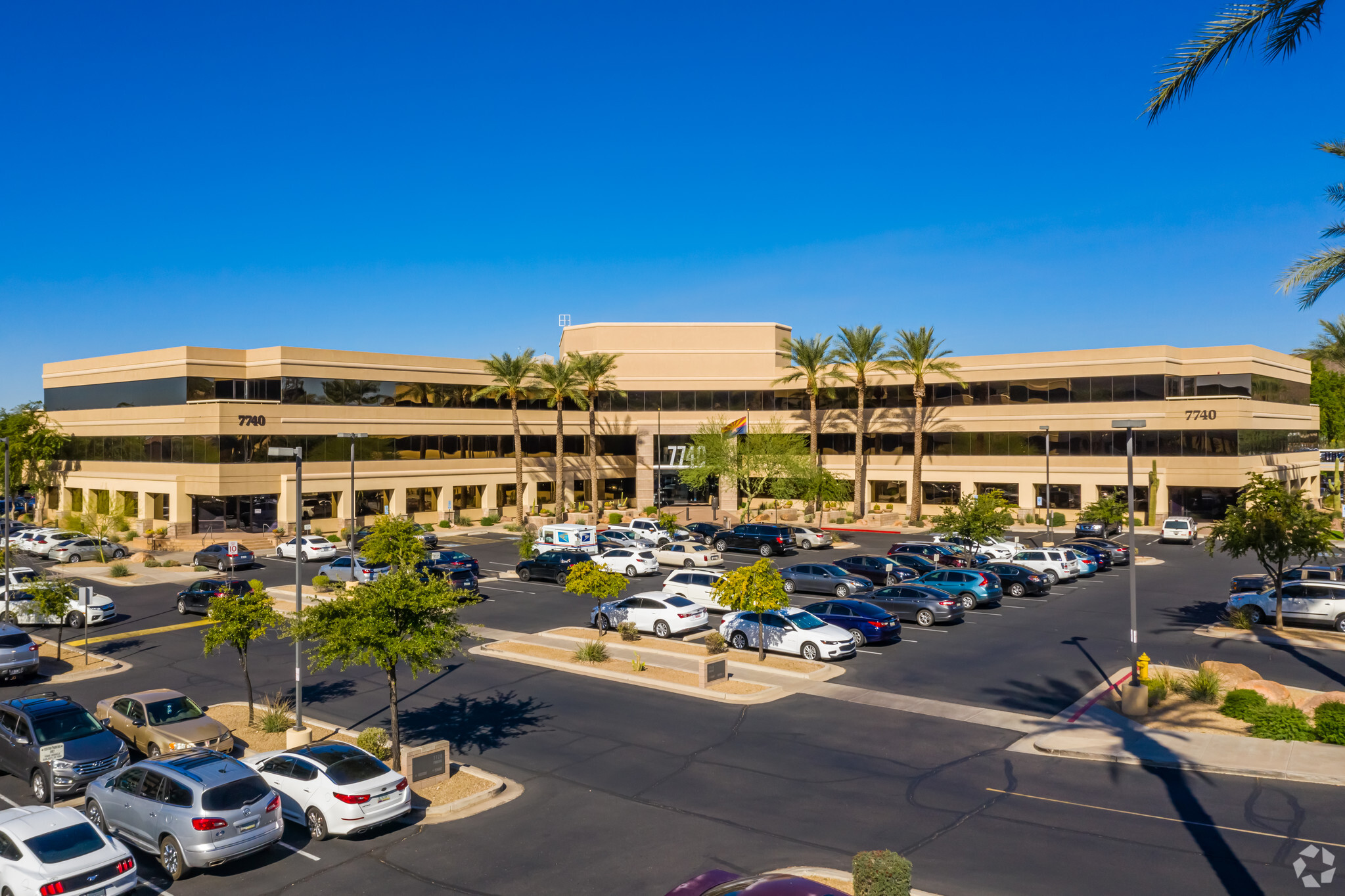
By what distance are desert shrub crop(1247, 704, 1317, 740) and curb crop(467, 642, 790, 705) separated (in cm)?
1068

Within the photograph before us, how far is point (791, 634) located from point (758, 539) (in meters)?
23.5

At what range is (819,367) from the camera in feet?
239

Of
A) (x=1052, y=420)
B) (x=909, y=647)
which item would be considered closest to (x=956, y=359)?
(x=1052, y=420)

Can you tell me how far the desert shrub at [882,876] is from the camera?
432 inches

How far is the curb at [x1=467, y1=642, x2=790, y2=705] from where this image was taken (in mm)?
24281

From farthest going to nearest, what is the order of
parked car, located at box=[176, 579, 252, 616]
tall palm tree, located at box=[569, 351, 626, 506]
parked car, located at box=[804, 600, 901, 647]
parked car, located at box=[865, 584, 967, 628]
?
tall palm tree, located at box=[569, 351, 626, 506]
parked car, located at box=[176, 579, 252, 616]
parked car, located at box=[865, 584, 967, 628]
parked car, located at box=[804, 600, 901, 647]

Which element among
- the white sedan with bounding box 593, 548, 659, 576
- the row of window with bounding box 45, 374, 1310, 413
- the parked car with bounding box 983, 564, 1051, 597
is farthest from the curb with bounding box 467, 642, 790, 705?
the row of window with bounding box 45, 374, 1310, 413

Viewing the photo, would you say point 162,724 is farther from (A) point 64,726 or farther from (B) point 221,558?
(B) point 221,558

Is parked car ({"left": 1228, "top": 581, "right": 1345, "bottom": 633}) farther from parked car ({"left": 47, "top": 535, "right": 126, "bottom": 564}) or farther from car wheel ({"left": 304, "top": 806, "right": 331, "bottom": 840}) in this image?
parked car ({"left": 47, "top": 535, "right": 126, "bottom": 564})

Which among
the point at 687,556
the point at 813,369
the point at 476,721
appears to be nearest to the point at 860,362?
the point at 813,369

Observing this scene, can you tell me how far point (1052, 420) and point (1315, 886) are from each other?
6096 centimetres

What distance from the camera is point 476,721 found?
22547 mm

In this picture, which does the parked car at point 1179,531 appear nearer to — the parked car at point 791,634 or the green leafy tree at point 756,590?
the parked car at point 791,634

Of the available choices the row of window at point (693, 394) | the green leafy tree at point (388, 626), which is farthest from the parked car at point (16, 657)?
the row of window at point (693, 394)
